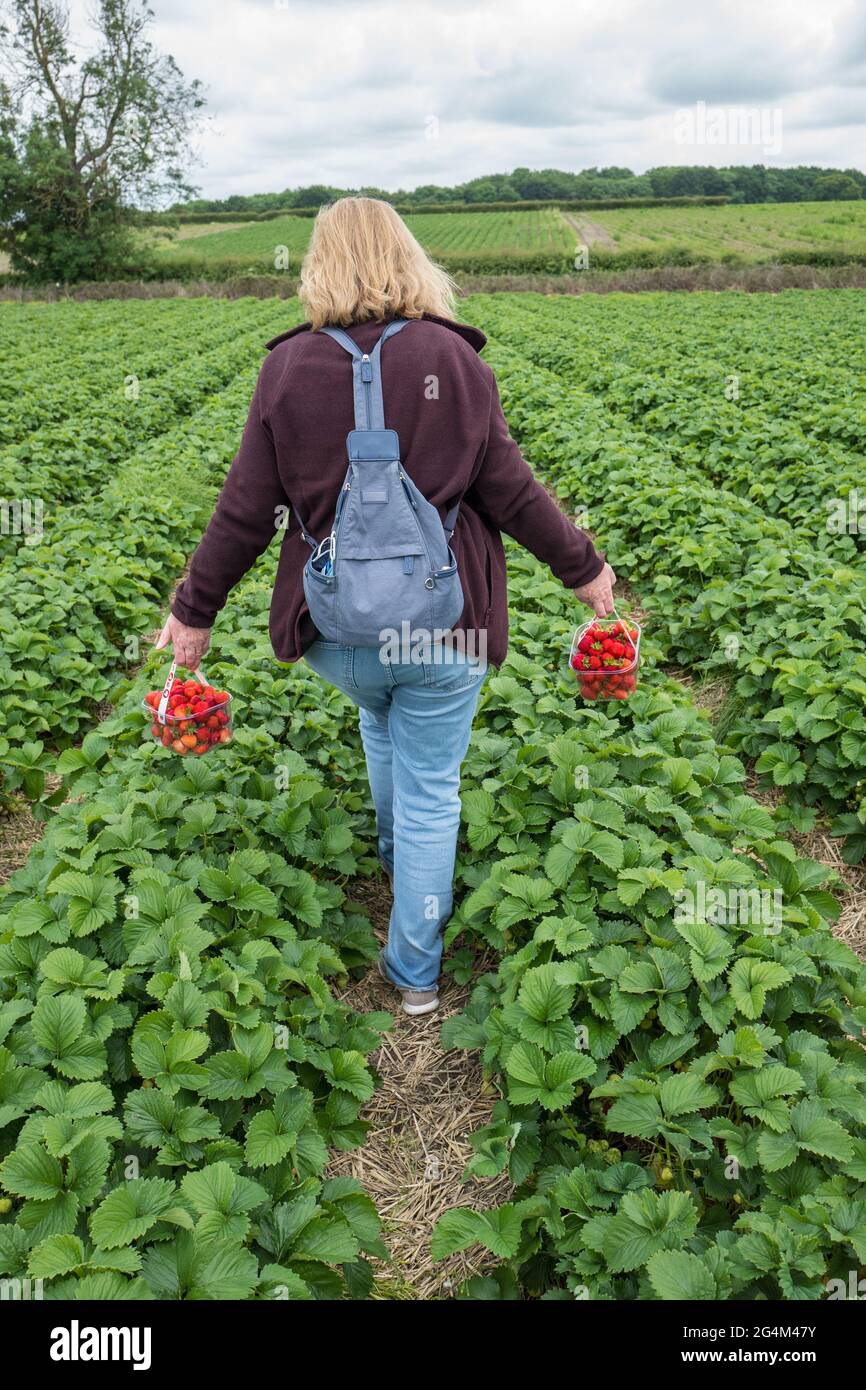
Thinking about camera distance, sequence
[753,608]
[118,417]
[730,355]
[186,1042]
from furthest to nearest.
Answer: [730,355] → [118,417] → [753,608] → [186,1042]

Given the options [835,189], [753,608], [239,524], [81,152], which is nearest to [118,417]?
[753,608]

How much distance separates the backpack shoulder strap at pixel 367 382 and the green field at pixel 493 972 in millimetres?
1536

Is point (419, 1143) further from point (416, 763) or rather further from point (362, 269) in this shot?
point (362, 269)

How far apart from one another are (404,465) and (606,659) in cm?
144

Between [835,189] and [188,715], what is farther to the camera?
[835,189]

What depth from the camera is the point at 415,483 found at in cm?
214

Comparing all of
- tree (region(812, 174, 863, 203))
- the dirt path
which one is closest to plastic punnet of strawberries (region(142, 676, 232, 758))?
the dirt path

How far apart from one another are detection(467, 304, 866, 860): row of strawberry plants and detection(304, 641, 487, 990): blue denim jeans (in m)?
1.94

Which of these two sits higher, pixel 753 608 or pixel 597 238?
pixel 597 238

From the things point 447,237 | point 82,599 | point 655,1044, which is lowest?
point 655,1044

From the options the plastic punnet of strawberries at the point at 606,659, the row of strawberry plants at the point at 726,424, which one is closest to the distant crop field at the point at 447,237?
the row of strawberry plants at the point at 726,424

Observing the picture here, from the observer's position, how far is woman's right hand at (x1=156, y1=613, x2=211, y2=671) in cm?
263
